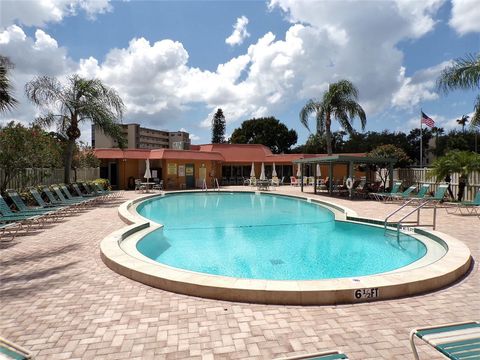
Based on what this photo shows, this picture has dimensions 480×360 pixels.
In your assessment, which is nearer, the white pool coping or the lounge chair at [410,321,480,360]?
the lounge chair at [410,321,480,360]

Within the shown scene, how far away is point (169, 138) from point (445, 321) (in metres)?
117

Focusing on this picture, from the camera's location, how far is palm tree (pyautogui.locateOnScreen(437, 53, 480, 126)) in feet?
40.6

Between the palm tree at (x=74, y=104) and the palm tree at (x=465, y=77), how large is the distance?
15.8 meters

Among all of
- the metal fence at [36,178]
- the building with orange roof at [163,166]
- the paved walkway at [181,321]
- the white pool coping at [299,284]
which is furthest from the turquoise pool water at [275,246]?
the building with orange roof at [163,166]

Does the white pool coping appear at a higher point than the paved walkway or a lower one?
higher

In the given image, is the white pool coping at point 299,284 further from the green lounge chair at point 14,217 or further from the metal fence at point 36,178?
the metal fence at point 36,178

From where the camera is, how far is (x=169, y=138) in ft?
380

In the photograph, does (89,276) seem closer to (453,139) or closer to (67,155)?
(67,155)

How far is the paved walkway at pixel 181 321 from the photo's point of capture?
3072 millimetres

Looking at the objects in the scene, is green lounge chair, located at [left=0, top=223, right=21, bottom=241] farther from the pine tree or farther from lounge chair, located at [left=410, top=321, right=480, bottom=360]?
the pine tree

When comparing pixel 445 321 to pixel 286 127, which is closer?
pixel 445 321

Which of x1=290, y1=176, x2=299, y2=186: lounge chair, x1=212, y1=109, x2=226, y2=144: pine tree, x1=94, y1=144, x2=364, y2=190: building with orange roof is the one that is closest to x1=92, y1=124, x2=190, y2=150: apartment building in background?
x1=212, y1=109, x2=226, y2=144: pine tree

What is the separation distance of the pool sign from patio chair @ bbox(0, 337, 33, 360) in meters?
3.57

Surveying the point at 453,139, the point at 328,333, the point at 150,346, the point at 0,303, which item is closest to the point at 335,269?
the point at 328,333
